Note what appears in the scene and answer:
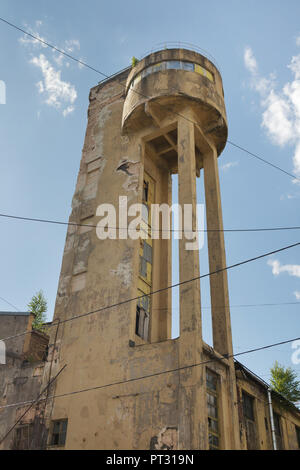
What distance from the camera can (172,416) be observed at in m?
13.0

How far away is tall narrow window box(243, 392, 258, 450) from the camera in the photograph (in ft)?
53.5

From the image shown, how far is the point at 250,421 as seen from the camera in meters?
16.7

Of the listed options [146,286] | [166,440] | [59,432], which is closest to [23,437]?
[59,432]

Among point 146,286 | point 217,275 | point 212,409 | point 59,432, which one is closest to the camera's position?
point 212,409

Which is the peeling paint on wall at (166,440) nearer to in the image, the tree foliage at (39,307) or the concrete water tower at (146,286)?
the concrete water tower at (146,286)

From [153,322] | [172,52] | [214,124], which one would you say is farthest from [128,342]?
[172,52]

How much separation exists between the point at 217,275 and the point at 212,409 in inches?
215

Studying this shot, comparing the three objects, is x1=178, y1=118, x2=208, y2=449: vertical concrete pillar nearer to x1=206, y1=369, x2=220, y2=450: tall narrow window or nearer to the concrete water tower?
the concrete water tower

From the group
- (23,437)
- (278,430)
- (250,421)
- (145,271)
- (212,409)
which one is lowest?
(23,437)

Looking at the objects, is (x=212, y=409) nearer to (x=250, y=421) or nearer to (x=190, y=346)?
(x=190, y=346)

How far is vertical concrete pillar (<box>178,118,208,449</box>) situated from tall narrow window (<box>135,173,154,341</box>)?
2658mm

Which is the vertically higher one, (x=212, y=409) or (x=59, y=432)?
(x=212, y=409)

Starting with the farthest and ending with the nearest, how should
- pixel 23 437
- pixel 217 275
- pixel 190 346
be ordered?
pixel 217 275, pixel 23 437, pixel 190 346

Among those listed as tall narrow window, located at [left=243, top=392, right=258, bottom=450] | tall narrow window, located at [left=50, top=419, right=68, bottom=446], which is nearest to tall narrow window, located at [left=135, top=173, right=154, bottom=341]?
tall narrow window, located at [left=50, top=419, right=68, bottom=446]
